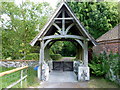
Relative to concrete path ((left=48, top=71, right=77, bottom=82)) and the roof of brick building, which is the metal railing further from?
the roof of brick building

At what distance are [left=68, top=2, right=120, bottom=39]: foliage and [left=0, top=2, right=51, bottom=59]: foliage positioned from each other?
478 centimetres

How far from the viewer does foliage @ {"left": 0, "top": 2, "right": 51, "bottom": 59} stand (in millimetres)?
13422

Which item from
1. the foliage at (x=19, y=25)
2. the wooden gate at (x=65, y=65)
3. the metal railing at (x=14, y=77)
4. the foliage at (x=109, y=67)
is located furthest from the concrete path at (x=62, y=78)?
the foliage at (x=19, y=25)

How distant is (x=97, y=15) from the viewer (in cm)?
1352

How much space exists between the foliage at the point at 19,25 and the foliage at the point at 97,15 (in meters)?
4.78

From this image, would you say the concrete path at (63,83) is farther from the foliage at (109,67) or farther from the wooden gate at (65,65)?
the wooden gate at (65,65)

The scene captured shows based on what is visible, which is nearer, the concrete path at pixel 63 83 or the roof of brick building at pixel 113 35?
the concrete path at pixel 63 83

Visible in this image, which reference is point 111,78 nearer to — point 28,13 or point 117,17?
point 117,17

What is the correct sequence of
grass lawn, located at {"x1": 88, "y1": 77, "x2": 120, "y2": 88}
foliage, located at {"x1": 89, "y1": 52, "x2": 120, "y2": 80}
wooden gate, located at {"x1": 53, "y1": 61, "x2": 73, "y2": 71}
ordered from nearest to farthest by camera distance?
grass lawn, located at {"x1": 88, "y1": 77, "x2": 120, "y2": 88} < foliage, located at {"x1": 89, "y1": 52, "x2": 120, "y2": 80} < wooden gate, located at {"x1": 53, "y1": 61, "x2": 73, "y2": 71}

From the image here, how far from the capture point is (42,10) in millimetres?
14742

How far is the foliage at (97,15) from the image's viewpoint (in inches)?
536

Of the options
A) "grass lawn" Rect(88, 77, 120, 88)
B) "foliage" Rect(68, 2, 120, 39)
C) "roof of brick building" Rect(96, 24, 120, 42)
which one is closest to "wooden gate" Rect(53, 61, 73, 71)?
"roof of brick building" Rect(96, 24, 120, 42)

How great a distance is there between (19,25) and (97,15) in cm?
904

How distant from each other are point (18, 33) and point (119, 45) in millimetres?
10843
